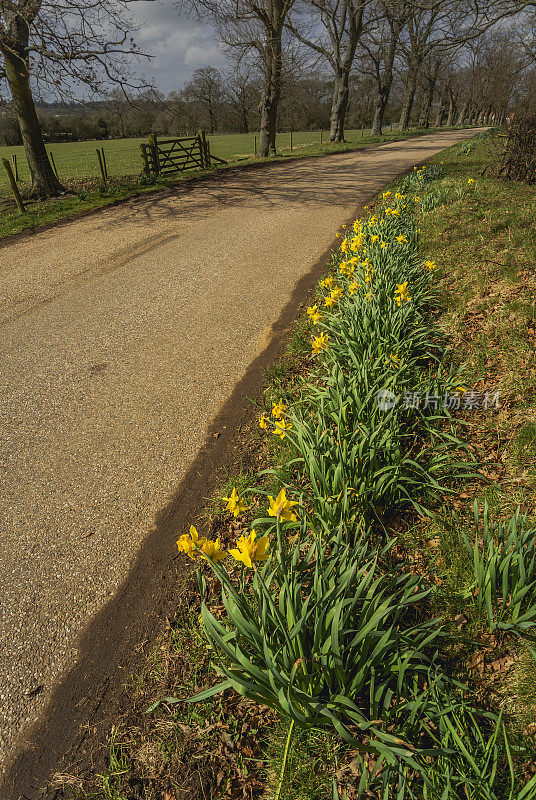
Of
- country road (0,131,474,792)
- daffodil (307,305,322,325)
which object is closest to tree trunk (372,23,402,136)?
country road (0,131,474,792)

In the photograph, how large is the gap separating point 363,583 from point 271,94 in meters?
19.9

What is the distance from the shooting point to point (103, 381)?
4.00 metres

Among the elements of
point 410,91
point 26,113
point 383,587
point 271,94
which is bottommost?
point 383,587

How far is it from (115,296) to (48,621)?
4550 mm

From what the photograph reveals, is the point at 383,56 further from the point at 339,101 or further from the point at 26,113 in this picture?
the point at 26,113

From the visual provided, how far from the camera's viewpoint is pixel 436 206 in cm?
662

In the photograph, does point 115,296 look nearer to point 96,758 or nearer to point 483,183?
point 96,758

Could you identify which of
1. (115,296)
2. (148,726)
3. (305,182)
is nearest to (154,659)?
(148,726)

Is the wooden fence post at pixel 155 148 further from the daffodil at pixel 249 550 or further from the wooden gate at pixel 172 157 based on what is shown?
the daffodil at pixel 249 550

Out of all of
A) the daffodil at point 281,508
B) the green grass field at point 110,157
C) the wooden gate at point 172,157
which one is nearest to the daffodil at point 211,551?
the daffodil at point 281,508

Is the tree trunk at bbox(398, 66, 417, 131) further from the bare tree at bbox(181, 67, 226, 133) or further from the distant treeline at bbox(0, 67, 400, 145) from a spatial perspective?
the bare tree at bbox(181, 67, 226, 133)

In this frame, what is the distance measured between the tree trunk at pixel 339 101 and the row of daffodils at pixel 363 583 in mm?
24595

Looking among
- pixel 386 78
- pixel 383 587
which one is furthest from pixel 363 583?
pixel 386 78

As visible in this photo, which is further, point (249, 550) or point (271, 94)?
point (271, 94)
